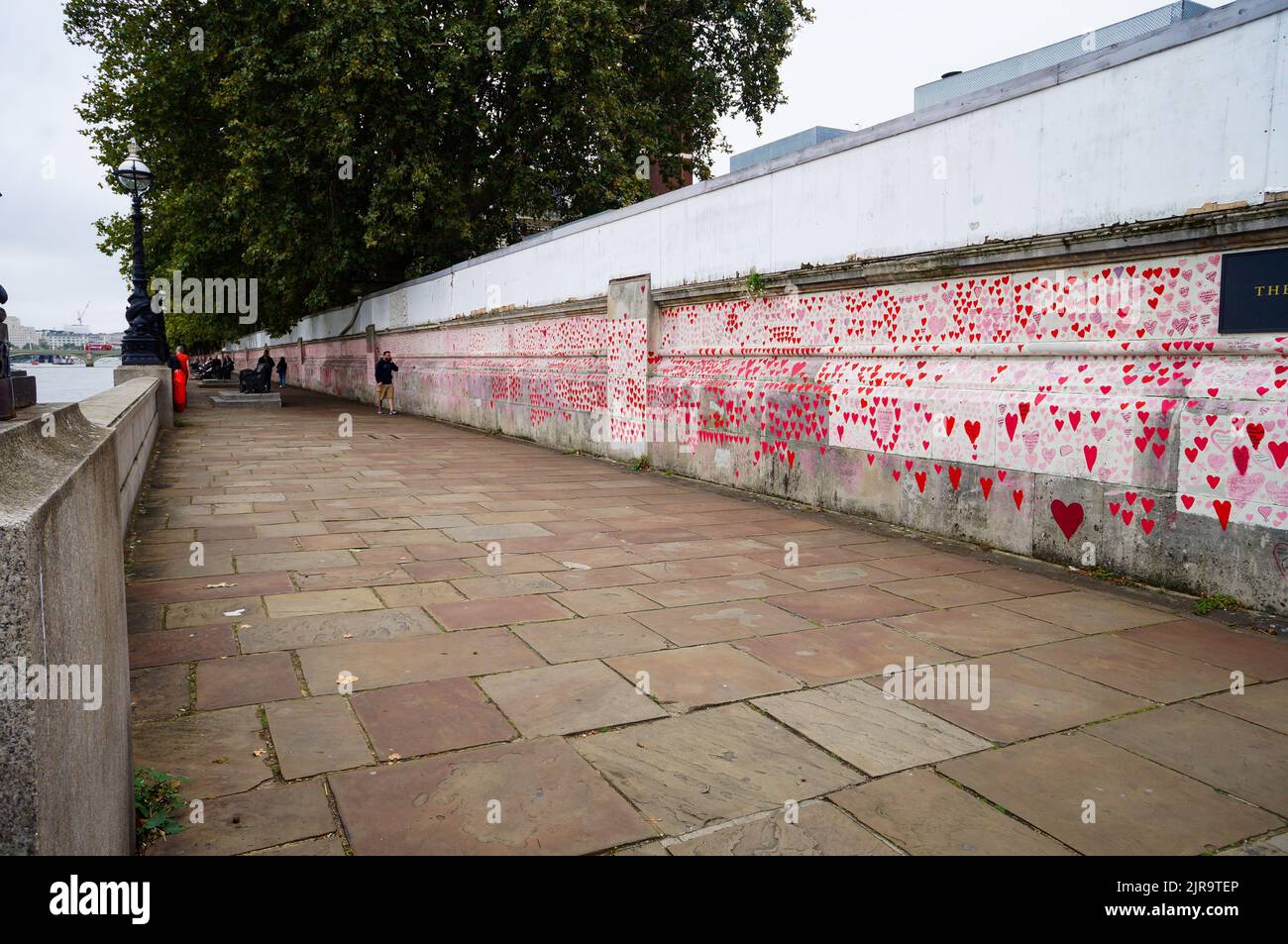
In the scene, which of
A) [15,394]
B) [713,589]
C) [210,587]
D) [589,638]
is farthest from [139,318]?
[589,638]

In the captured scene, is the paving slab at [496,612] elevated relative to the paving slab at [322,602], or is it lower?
lower

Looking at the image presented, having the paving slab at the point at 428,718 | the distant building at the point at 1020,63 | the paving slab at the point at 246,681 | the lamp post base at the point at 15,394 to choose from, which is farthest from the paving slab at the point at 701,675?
the distant building at the point at 1020,63

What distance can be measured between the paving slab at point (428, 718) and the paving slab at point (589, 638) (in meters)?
0.59

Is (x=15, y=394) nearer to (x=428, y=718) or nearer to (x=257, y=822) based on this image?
(x=428, y=718)

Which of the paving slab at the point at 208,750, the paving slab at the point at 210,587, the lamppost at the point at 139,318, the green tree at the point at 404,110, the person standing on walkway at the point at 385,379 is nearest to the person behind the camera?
the paving slab at the point at 208,750

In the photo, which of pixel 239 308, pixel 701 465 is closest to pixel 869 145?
pixel 701 465

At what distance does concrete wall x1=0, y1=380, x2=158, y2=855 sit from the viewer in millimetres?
1438

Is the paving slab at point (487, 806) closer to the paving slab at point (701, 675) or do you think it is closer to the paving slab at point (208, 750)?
the paving slab at point (208, 750)

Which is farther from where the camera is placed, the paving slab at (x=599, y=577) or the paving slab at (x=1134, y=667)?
the paving slab at (x=599, y=577)

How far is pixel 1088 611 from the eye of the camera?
5.07 meters

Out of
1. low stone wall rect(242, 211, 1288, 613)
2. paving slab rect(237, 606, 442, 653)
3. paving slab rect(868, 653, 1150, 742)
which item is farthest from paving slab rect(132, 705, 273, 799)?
low stone wall rect(242, 211, 1288, 613)

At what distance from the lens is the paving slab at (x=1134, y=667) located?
12.7ft

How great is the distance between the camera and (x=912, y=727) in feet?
11.4

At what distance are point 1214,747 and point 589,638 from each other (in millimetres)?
2716
